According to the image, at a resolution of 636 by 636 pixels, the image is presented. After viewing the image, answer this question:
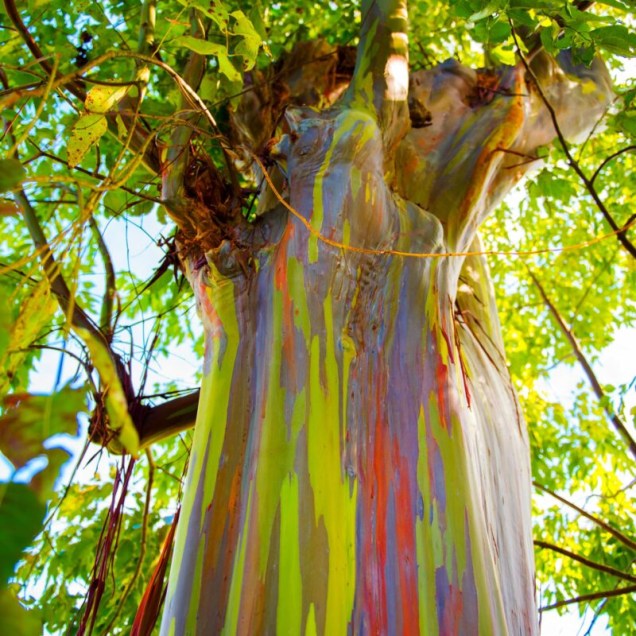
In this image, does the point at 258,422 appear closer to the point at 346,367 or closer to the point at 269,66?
the point at 346,367

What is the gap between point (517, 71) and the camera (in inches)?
85.3

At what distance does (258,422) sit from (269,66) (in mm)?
1640

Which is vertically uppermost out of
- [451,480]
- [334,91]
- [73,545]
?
[334,91]

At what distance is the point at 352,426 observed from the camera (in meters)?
1.24

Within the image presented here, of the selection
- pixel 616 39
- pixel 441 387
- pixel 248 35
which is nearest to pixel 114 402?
pixel 441 387

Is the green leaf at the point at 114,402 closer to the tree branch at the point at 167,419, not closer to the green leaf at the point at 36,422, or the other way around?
the green leaf at the point at 36,422

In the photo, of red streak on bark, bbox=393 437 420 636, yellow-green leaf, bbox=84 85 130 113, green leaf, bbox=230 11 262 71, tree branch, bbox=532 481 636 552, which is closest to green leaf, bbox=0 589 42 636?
red streak on bark, bbox=393 437 420 636

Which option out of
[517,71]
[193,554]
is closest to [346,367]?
[193,554]

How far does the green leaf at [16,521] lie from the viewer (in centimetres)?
39

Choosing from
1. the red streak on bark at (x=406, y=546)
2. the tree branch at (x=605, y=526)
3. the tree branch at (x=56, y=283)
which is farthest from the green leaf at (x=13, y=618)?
the tree branch at (x=605, y=526)

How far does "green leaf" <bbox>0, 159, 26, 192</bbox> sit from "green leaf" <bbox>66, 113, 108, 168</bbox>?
0.58 metres

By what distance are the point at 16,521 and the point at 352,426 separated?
34.4 inches

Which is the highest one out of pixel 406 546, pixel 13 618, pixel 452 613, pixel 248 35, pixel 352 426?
pixel 248 35

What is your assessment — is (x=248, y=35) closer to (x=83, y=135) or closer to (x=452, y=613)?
(x=83, y=135)
